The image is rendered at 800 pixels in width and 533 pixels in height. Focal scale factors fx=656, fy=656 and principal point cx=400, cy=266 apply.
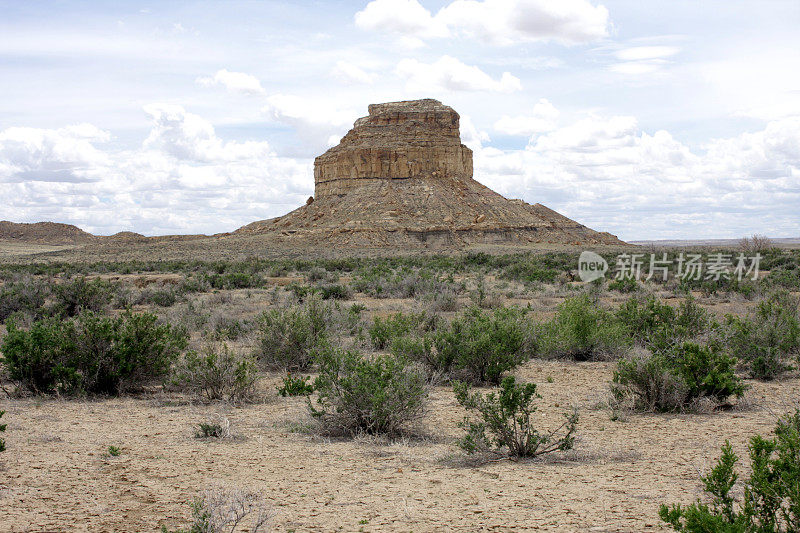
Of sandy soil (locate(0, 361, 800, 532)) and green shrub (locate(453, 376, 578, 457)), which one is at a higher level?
green shrub (locate(453, 376, 578, 457))

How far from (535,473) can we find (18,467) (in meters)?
4.27

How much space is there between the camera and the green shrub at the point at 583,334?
11086 millimetres

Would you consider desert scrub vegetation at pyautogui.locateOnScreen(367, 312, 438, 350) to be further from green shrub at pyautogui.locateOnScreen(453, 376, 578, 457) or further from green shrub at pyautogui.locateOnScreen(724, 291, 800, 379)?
green shrub at pyautogui.locateOnScreen(453, 376, 578, 457)

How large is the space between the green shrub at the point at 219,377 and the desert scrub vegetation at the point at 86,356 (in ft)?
1.90

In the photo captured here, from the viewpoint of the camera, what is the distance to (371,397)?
6.49 m

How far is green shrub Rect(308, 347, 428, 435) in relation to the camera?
655 centimetres

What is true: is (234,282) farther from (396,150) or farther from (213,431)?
(396,150)

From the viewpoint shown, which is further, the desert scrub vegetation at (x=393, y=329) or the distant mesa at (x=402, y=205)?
the distant mesa at (x=402, y=205)

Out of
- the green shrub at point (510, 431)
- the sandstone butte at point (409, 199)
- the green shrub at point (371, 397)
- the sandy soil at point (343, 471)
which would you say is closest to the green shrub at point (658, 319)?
the sandy soil at point (343, 471)

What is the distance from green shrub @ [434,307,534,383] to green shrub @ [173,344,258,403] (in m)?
2.69

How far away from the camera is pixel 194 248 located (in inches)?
2771

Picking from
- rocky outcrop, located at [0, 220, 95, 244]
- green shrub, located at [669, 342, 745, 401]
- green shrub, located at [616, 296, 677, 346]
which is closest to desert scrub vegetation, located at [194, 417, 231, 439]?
green shrub, located at [669, 342, 745, 401]

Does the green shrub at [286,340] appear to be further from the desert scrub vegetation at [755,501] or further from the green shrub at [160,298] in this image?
the green shrub at [160,298]

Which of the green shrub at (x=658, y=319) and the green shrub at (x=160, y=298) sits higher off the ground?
the green shrub at (x=658, y=319)
